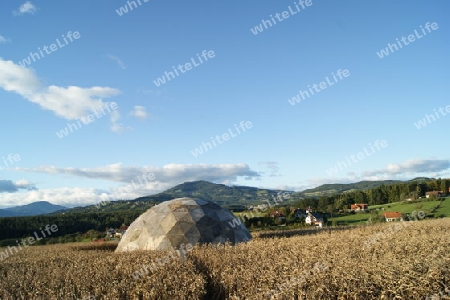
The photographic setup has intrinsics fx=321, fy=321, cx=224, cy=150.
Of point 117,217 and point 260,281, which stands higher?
point 260,281

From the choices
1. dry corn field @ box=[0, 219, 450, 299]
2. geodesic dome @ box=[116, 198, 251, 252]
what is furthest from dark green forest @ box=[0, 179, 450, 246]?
dry corn field @ box=[0, 219, 450, 299]

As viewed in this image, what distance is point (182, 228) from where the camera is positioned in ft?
56.7

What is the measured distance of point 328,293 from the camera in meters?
5.94

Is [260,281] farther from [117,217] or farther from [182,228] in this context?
[117,217]

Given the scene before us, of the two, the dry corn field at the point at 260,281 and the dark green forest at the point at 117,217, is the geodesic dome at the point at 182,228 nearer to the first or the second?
the dry corn field at the point at 260,281

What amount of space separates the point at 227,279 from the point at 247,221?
4456 cm

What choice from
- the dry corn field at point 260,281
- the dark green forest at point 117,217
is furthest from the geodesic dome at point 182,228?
the dark green forest at point 117,217

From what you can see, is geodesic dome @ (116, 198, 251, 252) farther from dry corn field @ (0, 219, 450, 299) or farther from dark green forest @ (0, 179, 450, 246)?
dark green forest @ (0, 179, 450, 246)

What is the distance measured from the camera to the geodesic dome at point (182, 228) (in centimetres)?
1684

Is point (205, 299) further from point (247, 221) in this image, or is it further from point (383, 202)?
point (383, 202)

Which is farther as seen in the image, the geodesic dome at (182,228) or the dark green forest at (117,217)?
the dark green forest at (117,217)

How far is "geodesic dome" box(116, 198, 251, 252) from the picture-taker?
1684cm

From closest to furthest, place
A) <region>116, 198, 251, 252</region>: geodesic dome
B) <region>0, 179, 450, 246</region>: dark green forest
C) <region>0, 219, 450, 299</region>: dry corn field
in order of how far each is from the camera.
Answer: <region>0, 219, 450, 299</region>: dry corn field < <region>116, 198, 251, 252</region>: geodesic dome < <region>0, 179, 450, 246</region>: dark green forest

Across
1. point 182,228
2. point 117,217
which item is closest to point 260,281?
point 182,228
